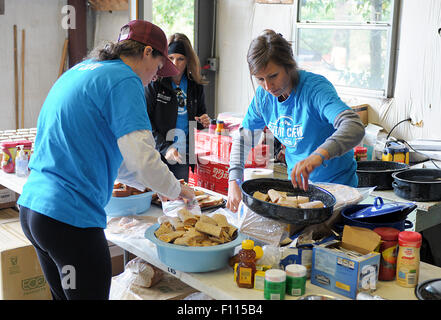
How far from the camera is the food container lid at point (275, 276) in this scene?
1.57 meters

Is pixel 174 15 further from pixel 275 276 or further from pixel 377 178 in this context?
→ pixel 275 276

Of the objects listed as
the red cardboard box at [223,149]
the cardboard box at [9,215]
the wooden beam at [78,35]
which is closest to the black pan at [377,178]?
the red cardboard box at [223,149]

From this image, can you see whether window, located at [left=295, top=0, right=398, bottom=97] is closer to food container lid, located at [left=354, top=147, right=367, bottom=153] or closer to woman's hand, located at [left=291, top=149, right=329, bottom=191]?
food container lid, located at [left=354, top=147, right=367, bottom=153]

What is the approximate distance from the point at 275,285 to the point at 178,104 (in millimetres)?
2182

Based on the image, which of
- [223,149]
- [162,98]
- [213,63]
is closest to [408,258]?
[162,98]

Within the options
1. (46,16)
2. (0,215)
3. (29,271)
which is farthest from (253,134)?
(46,16)

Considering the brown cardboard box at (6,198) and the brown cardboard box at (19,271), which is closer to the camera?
the brown cardboard box at (19,271)

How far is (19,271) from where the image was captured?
10.2ft

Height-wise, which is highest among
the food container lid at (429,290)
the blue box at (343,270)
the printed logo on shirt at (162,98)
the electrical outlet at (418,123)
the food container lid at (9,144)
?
the printed logo on shirt at (162,98)

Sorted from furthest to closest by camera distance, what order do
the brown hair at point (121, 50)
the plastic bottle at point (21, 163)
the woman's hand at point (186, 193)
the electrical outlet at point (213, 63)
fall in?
the electrical outlet at point (213, 63)
the plastic bottle at point (21, 163)
the woman's hand at point (186, 193)
the brown hair at point (121, 50)

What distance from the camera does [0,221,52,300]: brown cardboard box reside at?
3.07 m

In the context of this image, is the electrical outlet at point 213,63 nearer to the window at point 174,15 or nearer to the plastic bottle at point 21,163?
the window at point 174,15

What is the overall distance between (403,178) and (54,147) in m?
2.25

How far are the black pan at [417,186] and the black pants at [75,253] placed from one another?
196 cm
